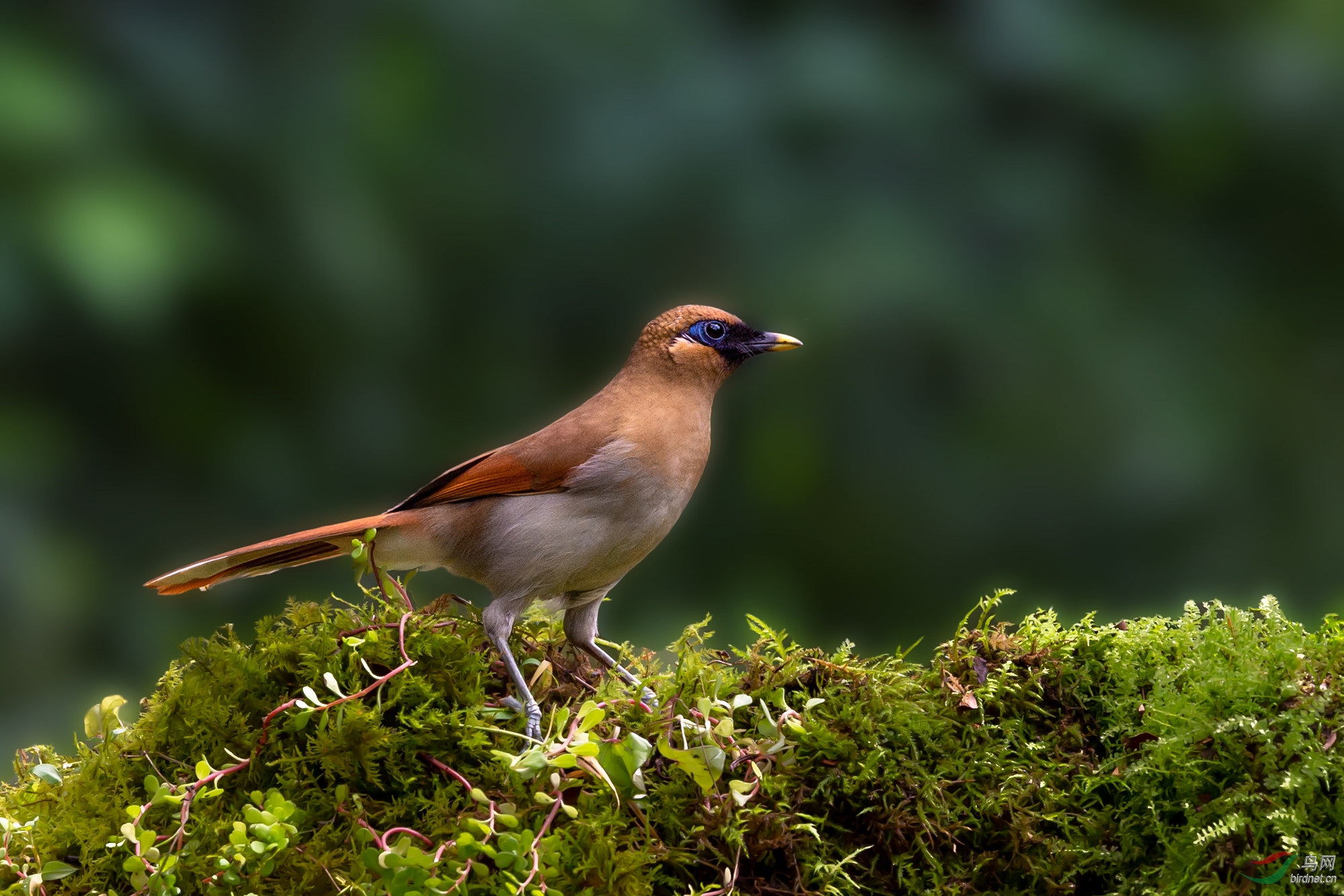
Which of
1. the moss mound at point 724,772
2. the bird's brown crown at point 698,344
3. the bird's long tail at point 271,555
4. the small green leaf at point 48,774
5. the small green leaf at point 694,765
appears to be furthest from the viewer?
the bird's brown crown at point 698,344

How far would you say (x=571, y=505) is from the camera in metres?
3.05

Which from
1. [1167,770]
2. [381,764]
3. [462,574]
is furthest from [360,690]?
[1167,770]

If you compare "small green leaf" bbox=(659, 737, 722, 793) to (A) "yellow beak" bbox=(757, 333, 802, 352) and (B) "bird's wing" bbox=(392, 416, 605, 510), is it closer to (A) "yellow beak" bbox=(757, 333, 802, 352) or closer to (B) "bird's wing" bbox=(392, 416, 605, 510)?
(B) "bird's wing" bbox=(392, 416, 605, 510)

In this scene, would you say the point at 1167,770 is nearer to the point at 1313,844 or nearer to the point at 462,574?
the point at 1313,844

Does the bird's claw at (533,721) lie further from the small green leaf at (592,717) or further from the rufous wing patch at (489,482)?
the rufous wing patch at (489,482)

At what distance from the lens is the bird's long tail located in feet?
9.61

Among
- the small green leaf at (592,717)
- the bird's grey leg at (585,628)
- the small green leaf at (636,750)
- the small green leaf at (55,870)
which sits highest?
the small green leaf at (592,717)

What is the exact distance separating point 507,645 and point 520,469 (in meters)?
0.55

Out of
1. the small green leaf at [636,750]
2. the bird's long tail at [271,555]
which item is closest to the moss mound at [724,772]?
the small green leaf at [636,750]

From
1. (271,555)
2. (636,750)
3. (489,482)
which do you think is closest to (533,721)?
(636,750)

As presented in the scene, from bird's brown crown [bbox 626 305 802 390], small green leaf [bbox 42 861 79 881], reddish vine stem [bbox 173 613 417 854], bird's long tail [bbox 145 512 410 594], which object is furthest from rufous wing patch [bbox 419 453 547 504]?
small green leaf [bbox 42 861 79 881]

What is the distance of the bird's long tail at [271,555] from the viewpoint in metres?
2.93

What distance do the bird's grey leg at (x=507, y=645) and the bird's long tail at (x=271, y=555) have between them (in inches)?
16.7

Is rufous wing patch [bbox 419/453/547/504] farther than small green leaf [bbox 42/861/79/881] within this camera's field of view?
Yes
